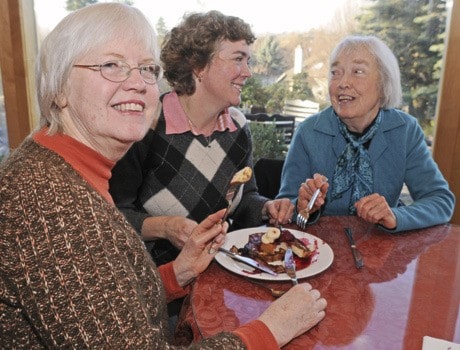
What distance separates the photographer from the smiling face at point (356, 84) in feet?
6.59

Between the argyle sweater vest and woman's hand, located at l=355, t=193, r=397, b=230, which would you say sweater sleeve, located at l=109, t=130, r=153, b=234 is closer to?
the argyle sweater vest

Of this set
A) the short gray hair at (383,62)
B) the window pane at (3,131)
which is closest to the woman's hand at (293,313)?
the short gray hair at (383,62)

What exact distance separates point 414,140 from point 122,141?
57.9 inches

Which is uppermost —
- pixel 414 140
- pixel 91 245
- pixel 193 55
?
pixel 193 55

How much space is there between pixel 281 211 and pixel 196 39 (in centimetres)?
86

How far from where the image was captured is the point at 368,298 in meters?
1.13

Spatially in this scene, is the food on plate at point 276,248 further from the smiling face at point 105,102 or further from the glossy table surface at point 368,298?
the smiling face at point 105,102

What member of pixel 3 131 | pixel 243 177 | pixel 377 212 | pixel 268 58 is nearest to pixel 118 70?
pixel 243 177

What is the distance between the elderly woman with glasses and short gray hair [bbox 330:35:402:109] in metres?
1.18

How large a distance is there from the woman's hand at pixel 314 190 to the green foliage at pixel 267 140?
137 cm

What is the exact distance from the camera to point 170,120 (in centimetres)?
186

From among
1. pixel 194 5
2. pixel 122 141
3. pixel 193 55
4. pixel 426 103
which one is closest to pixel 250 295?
pixel 122 141

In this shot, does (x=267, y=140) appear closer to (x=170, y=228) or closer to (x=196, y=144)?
(x=196, y=144)

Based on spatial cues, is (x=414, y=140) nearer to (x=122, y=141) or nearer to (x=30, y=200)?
(x=122, y=141)
